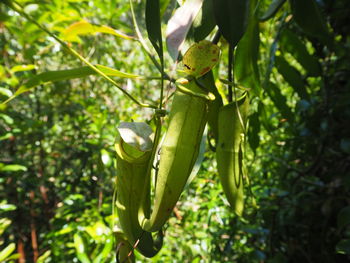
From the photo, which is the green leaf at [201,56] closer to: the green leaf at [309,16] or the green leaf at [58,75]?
the green leaf at [58,75]

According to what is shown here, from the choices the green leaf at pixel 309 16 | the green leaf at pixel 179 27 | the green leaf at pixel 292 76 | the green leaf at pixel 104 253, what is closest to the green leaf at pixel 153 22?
the green leaf at pixel 179 27

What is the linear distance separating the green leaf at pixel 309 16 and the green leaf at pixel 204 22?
0.18 m

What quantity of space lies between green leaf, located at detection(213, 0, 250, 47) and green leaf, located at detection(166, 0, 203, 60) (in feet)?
0.11

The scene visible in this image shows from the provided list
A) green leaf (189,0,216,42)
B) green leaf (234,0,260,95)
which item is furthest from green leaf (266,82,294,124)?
green leaf (189,0,216,42)

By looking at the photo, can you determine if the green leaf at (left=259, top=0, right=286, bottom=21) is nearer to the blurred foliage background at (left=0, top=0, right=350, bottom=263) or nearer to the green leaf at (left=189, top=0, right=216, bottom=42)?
the blurred foliage background at (left=0, top=0, right=350, bottom=263)

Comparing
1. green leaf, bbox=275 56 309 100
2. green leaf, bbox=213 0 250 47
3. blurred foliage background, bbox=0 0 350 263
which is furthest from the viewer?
blurred foliage background, bbox=0 0 350 263

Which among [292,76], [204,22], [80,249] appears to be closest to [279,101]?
[292,76]

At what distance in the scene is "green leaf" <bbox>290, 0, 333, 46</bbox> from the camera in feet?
1.67

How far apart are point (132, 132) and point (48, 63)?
1977mm

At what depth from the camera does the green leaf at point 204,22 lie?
0.41 metres

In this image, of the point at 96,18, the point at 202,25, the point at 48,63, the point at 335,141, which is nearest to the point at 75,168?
the point at 48,63

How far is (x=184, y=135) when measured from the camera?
1.20 ft

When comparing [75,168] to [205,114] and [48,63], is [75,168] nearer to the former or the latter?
[48,63]

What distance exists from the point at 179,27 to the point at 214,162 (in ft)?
3.42
